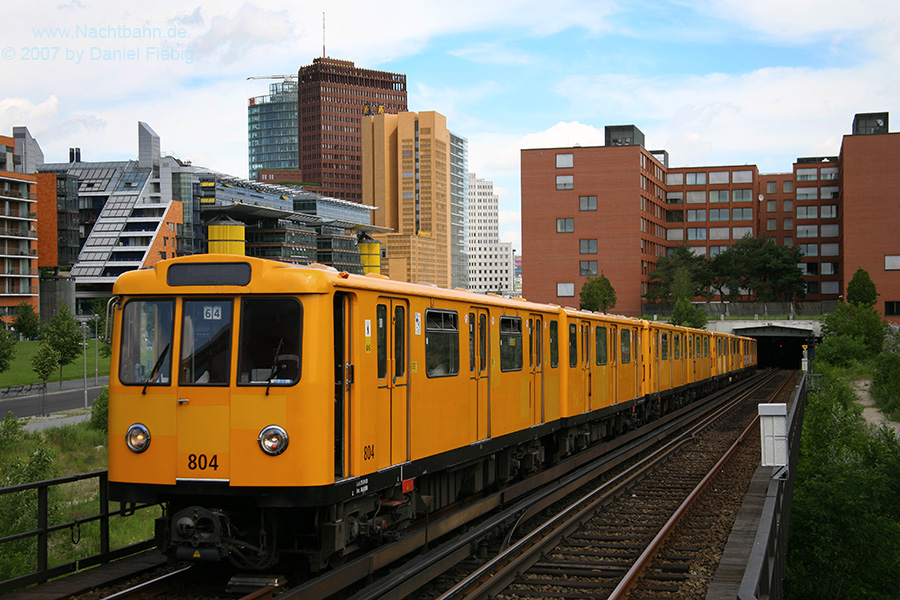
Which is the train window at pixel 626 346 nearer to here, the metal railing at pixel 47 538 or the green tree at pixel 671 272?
the metal railing at pixel 47 538

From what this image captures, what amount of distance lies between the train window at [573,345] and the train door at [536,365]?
1.72m

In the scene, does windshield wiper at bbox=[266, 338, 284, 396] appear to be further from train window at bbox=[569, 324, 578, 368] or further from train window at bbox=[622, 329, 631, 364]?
train window at bbox=[622, 329, 631, 364]

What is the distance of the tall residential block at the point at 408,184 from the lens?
188875 millimetres

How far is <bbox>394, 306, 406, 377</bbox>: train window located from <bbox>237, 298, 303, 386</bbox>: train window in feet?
4.96

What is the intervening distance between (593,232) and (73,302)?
2376 inches

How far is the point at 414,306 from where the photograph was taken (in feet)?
31.0

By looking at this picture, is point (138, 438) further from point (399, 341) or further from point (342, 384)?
point (399, 341)

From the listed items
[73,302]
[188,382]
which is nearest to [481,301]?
[188,382]

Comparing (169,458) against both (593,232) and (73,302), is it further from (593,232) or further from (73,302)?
(73,302)

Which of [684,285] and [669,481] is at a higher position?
[684,285]

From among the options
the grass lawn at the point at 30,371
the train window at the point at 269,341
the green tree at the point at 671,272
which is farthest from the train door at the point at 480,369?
the green tree at the point at 671,272

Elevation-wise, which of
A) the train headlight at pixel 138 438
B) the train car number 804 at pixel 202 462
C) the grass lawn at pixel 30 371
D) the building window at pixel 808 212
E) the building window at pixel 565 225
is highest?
the building window at pixel 808 212

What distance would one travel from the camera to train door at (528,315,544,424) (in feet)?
45.6

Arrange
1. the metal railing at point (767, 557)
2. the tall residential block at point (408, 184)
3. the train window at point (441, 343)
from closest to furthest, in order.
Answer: the metal railing at point (767, 557)
the train window at point (441, 343)
the tall residential block at point (408, 184)
